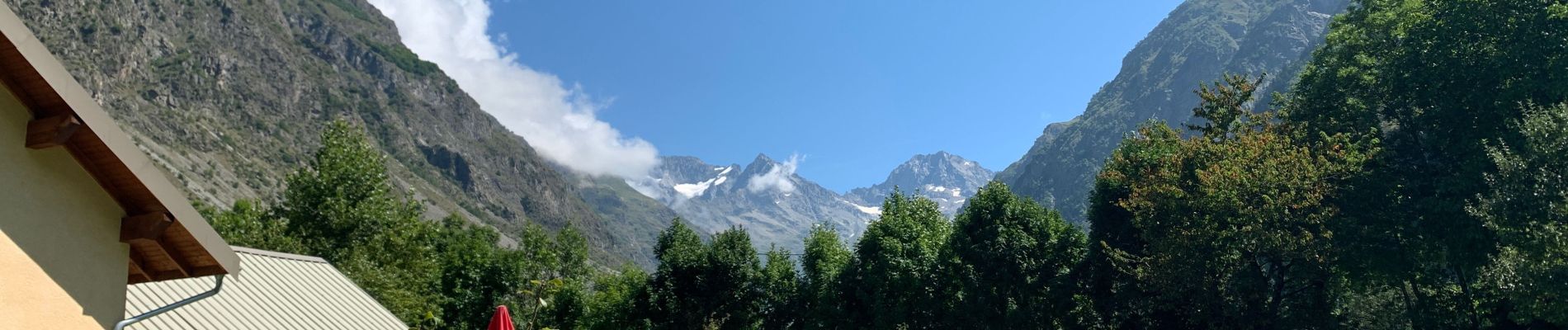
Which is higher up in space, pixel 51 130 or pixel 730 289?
pixel 730 289

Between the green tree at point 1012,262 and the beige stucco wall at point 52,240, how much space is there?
3269 centimetres

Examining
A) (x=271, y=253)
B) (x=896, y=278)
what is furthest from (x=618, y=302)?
(x=271, y=253)

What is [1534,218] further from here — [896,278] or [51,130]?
[51,130]

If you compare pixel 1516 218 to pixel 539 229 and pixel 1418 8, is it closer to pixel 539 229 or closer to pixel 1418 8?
pixel 1418 8

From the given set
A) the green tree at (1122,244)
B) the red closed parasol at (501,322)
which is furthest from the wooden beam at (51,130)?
the green tree at (1122,244)

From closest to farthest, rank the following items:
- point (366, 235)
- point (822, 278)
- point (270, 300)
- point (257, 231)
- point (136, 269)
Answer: point (136, 269), point (270, 300), point (366, 235), point (257, 231), point (822, 278)

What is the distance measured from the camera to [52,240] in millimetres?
6973

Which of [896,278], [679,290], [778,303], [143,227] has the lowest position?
[143,227]

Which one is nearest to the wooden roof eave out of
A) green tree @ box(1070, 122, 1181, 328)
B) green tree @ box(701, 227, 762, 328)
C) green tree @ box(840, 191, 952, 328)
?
green tree @ box(1070, 122, 1181, 328)

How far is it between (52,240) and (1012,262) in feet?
113

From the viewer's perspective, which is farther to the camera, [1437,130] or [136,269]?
[1437,130]

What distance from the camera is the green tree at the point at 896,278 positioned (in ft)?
132

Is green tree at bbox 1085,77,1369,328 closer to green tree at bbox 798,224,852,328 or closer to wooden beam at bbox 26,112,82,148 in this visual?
green tree at bbox 798,224,852,328

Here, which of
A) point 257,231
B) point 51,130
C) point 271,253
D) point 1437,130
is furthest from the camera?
point 257,231
